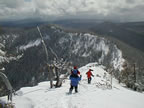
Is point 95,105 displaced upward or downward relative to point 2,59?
downward

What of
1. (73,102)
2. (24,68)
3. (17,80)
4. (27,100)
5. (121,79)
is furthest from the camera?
(24,68)

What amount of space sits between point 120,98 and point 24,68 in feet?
605

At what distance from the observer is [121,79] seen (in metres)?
35.9

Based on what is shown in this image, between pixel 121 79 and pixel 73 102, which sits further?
pixel 121 79

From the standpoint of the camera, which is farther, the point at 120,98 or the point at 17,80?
the point at 17,80

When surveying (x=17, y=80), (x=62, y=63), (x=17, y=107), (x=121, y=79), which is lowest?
(x=17, y=80)

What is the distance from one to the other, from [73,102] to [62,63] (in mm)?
8069

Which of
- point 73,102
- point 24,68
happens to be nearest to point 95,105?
point 73,102

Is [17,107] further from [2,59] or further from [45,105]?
[2,59]

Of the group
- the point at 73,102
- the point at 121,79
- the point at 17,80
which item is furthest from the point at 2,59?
the point at 17,80

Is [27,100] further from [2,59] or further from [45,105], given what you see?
[2,59]

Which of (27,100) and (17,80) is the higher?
(27,100)

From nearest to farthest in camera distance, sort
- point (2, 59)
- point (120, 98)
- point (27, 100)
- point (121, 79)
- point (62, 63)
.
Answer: point (2, 59) → point (120, 98) → point (27, 100) → point (62, 63) → point (121, 79)

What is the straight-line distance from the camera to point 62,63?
17.0 metres
